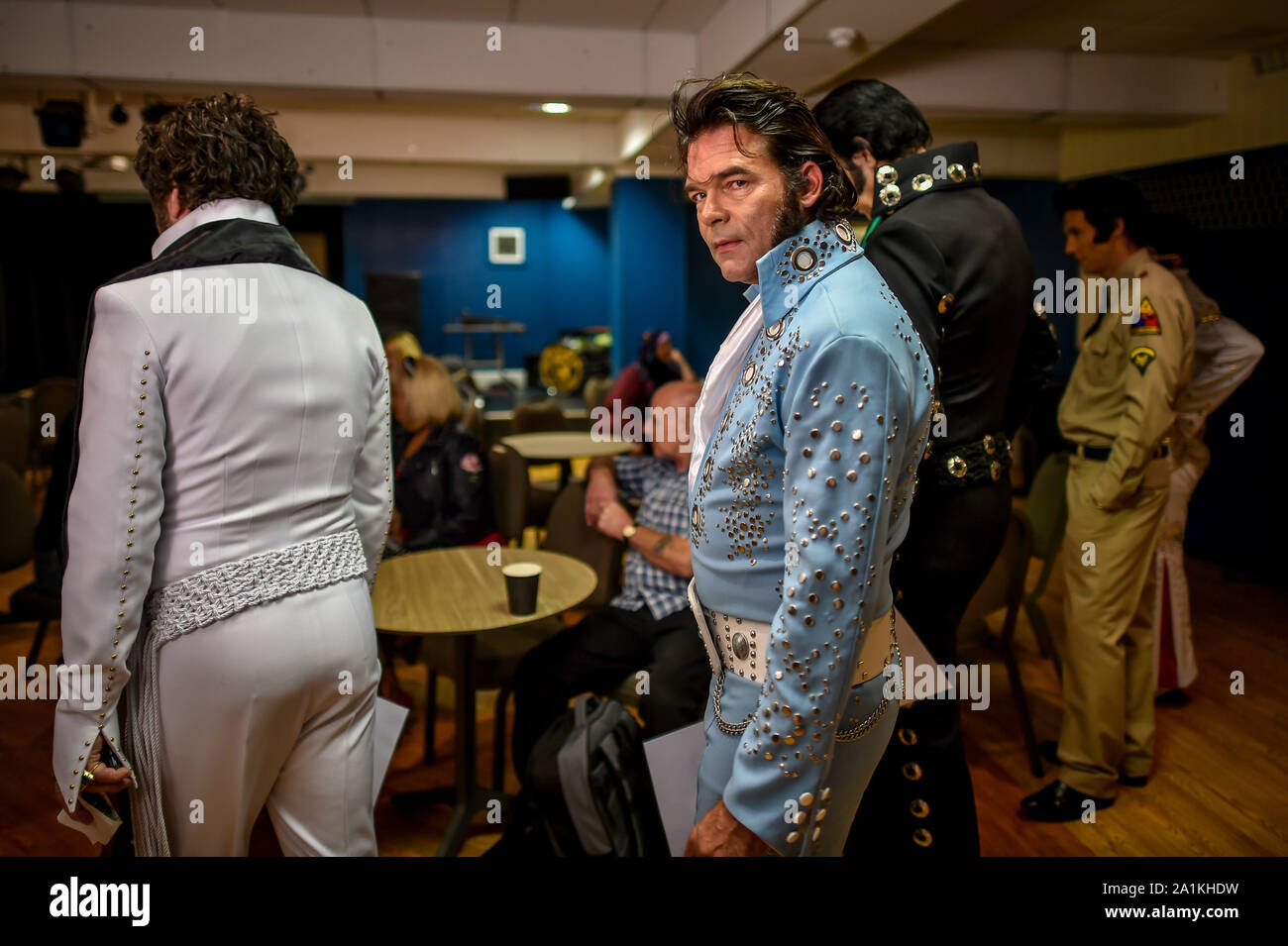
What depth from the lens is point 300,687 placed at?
133 cm

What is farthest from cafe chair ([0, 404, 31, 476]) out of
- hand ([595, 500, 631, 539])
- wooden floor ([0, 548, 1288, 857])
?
hand ([595, 500, 631, 539])

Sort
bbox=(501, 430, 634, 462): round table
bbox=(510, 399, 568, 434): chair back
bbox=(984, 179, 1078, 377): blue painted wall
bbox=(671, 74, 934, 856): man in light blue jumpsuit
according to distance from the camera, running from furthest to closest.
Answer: bbox=(984, 179, 1078, 377): blue painted wall, bbox=(510, 399, 568, 434): chair back, bbox=(501, 430, 634, 462): round table, bbox=(671, 74, 934, 856): man in light blue jumpsuit

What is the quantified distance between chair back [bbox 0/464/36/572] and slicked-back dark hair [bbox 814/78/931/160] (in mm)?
3212

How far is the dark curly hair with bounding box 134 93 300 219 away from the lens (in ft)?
4.35

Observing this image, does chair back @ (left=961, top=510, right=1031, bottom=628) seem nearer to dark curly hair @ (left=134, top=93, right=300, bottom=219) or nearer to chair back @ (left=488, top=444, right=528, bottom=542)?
chair back @ (left=488, top=444, right=528, bottom=542)

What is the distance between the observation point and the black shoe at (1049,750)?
2916 millimetres

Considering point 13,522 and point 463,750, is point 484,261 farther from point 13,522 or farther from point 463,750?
point 463,750

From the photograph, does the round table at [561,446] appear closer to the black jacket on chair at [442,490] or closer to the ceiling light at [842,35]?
the black jacket on chair at [442,490]

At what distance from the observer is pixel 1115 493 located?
2496mm
